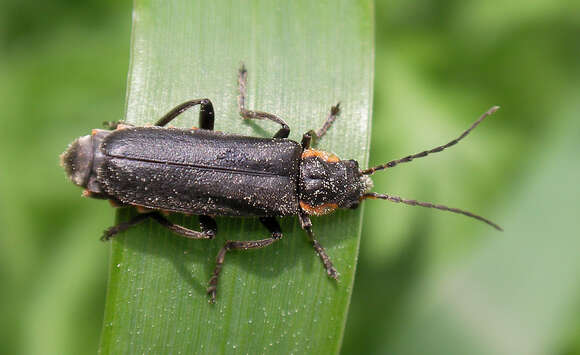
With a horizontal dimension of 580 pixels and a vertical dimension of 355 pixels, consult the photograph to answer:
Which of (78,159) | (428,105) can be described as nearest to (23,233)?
(78,159)

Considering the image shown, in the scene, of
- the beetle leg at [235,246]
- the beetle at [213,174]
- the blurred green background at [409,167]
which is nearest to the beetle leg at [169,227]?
the beetle at [213,174]

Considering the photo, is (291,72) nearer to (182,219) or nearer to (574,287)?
(182,219)

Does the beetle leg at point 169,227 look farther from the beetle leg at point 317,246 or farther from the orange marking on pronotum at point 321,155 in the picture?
the orange marking on pronotum at point 321,155

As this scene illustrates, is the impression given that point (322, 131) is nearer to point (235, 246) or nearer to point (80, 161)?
point (235, 246)

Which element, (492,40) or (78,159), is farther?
(492,40)

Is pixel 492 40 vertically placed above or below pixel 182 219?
above

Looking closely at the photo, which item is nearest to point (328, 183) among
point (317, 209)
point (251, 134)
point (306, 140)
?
point (317, 209)
